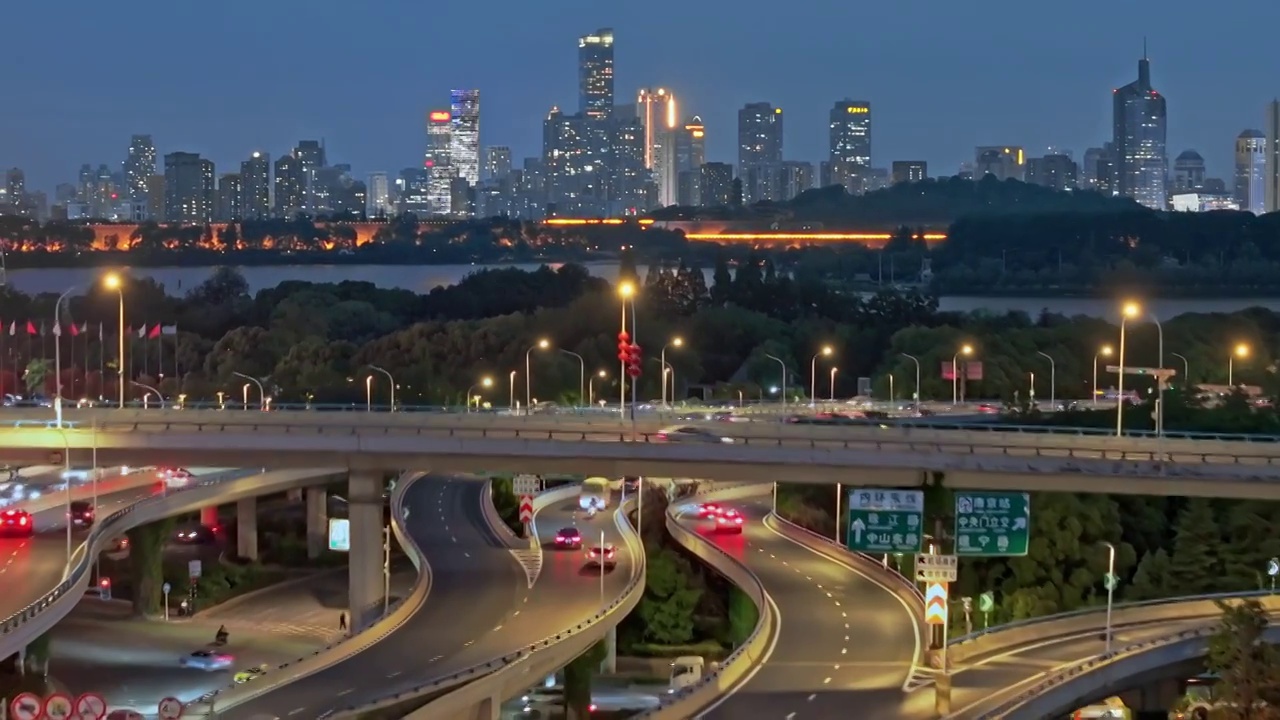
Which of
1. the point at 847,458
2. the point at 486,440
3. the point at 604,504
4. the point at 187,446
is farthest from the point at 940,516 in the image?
the point at 604,504

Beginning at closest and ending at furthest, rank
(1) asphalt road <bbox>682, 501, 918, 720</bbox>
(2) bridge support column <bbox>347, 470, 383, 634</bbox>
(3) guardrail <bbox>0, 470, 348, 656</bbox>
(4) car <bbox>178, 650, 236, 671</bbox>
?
(1) asphalt road <bbox>682, 501, 918, 720</bbox>, (3) guardrail <bbox>0, 470, 348, 656</bbox>, (2) bridge support column <bbox>347, 470, 383, 634</bbox>, (4) car <bbox>178, 650, 236, 671</bbox>

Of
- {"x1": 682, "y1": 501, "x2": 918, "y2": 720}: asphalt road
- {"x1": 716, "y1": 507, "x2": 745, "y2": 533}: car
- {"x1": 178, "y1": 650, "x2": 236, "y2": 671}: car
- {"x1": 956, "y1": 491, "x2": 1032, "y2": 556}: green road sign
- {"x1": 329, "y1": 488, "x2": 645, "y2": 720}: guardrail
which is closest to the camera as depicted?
{"x1": 329, "y1": 488, "x2": 645, "y2": 720}: guardrail

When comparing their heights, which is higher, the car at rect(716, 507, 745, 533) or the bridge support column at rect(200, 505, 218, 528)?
the car at rect(716, 507, 745, 533)

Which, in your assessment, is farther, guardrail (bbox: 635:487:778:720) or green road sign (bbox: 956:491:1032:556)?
green road sign (bbox: 956:491:1032:556)

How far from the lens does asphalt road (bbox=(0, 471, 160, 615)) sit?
3903cm

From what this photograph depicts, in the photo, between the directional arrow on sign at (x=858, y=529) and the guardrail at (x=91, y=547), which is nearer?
the guardrail at (x=91, y=547)

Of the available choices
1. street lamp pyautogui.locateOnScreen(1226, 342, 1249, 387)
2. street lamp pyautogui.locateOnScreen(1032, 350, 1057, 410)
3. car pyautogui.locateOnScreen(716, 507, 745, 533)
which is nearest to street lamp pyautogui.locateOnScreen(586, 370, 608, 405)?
street lamp pyautogui.locateOnScreen(1032, 350, 1057, 410)

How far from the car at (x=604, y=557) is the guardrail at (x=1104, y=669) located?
1691cm

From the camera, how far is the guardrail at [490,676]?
3191 cm

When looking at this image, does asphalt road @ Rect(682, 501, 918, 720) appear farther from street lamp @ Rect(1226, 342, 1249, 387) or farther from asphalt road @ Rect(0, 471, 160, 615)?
street lamp @ Rect(1226, 342, 1249, 387)

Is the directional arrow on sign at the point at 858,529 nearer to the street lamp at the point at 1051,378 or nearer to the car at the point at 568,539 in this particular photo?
the car at the point at 568,539

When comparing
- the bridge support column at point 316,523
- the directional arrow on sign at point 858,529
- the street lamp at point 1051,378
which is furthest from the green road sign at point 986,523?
the street lamp at point 1051,378

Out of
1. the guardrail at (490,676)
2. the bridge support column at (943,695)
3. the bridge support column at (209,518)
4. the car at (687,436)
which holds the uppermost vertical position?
the car at (687,436)

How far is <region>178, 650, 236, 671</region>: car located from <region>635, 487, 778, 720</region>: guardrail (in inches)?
492
